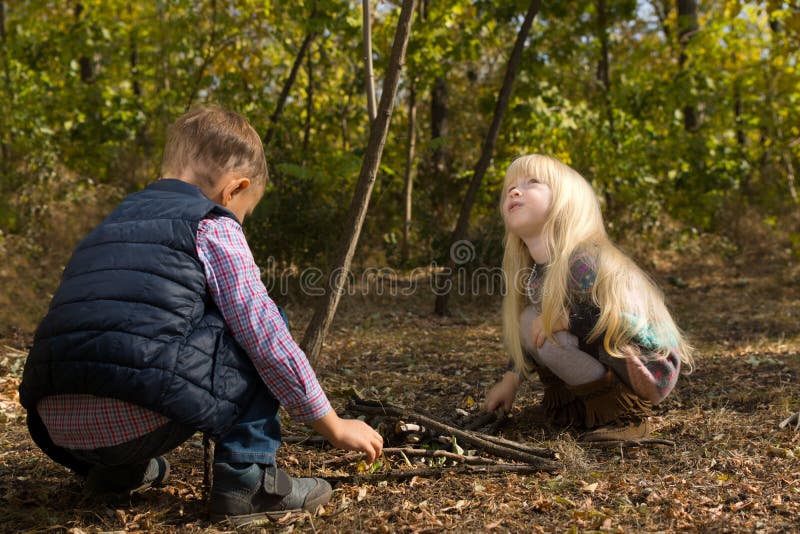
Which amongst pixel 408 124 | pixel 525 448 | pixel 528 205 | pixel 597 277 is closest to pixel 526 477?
pixel 525 448

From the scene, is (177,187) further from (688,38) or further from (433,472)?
(688,38)

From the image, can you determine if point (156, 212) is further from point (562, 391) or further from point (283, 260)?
point (283, 260)

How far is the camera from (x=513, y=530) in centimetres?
196

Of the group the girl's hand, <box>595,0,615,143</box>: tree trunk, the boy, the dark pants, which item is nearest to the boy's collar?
the boy

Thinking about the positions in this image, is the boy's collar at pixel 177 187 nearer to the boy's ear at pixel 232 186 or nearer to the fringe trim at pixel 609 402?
the boy's ear at pixel 232 186

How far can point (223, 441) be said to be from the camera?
1.98 m

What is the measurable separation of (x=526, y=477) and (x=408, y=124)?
5.86m

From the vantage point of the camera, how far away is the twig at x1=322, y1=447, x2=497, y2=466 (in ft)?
7.97

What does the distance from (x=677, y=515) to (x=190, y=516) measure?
141 centimetres

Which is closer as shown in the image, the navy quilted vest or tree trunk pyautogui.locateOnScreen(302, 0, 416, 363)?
the navy quilted vest

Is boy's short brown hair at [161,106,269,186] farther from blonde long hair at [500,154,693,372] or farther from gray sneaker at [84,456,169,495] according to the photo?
blonde long hair at [500,154,693,372]

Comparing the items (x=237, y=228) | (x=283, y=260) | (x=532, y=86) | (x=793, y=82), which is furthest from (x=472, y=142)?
(x=237, y=228)

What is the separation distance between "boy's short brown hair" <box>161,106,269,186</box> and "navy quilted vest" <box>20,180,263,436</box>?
17 cm

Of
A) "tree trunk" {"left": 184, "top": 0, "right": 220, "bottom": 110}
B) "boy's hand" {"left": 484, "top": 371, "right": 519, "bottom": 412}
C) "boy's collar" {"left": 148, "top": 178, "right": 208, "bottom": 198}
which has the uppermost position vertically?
"tree trunk" {"left": 184, "top": 0, "right": 220, "bottom": 110}
